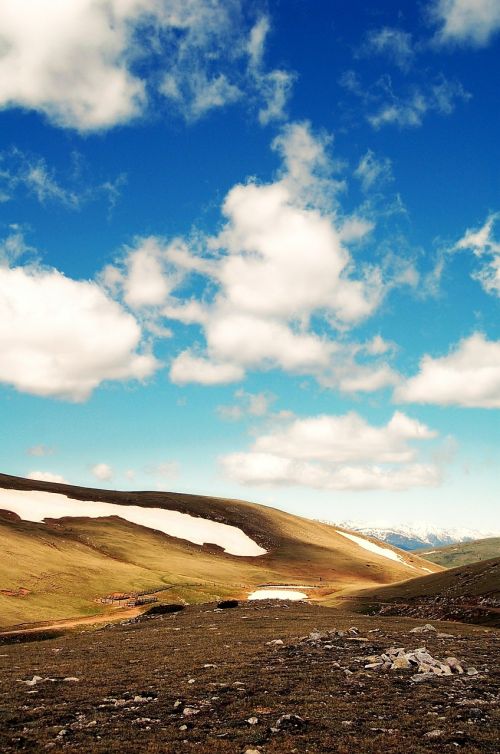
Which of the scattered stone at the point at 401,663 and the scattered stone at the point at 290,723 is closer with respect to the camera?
the scattered stone at the point at 290,723

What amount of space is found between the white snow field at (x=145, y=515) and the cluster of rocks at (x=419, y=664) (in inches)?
5257

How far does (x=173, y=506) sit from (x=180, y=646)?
509 feet

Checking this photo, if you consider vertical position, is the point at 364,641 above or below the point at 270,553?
above

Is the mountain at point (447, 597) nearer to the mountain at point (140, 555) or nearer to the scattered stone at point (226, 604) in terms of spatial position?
the scattered stone at point (226, 604)

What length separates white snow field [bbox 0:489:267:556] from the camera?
5822 inches

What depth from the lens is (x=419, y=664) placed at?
956 inches

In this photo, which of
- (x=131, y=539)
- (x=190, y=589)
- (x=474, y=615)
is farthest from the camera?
(x=131, y=539)

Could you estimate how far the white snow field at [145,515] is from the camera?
485 ft

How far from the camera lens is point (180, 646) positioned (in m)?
36.1

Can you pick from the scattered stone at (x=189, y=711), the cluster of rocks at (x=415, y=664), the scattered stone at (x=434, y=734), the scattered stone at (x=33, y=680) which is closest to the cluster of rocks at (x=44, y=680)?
the scattered stone at (x=33, y=680)

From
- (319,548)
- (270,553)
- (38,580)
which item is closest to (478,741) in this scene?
(38,580)

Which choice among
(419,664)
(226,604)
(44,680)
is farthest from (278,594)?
(44,680)

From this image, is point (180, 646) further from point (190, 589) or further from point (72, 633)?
point (190, 589)

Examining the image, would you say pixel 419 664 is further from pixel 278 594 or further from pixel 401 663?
pixel 278 594
